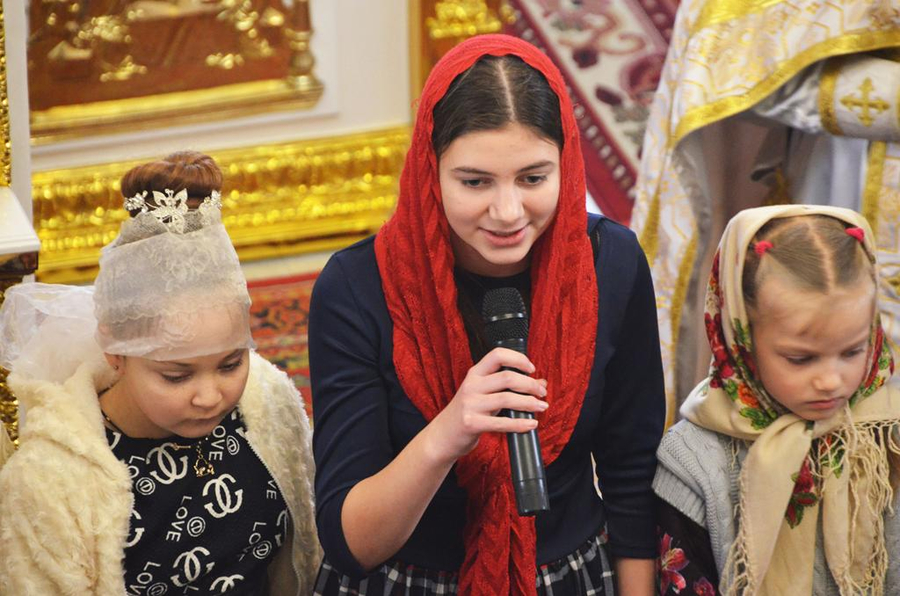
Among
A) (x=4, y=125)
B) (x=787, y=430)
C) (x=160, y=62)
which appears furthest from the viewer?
(x=160, y=62)

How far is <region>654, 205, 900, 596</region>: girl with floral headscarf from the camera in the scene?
7.27 feet

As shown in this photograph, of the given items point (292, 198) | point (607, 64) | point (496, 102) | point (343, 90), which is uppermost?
point (496, 102)

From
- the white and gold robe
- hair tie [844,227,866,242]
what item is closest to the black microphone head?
hair tie [844,227,866,242]

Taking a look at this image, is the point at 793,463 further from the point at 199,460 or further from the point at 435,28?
the point at 435,28

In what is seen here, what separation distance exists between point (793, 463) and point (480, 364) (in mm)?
613

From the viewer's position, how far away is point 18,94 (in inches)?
108

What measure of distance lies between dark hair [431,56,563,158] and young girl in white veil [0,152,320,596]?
0.43 meters

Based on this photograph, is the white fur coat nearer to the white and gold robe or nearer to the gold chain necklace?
the gold chain necklace

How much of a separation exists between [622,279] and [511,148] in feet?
1.16

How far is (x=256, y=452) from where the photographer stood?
94.0 inches

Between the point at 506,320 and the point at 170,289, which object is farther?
the point at 170,289

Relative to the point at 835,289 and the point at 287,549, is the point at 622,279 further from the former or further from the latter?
the point at 287,549

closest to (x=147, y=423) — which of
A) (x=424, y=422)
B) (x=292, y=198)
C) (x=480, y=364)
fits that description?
(x=424, y=422)

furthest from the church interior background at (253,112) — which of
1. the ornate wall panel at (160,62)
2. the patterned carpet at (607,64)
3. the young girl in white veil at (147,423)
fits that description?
the young girl in white veil at (147,423)
